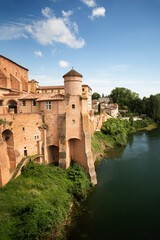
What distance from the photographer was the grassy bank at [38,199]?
29.9 ft

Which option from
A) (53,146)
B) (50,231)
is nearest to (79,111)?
(53,146)

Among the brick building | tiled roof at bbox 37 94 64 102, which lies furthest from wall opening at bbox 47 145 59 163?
tiled roof at bbox 37 94 64 102

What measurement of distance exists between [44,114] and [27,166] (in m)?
5.67

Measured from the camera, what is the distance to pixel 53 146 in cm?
1717

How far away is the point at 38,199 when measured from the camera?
34.4 feet

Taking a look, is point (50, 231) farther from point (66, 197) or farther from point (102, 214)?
point (102, 214)

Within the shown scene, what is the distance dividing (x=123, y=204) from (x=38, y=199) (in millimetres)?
7974

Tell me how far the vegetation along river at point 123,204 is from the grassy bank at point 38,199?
1633 mm

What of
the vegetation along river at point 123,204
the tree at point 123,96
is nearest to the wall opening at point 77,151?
the vegetation along river at point 123,204

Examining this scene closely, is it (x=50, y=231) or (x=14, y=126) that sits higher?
(x=14, y=126)

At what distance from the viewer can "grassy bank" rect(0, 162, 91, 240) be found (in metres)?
9.12

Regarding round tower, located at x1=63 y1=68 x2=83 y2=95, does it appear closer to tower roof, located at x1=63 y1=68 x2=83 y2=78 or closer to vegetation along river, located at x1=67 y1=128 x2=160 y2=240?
tower roof, located at x1=63 y1=68 x2=83 y2=78

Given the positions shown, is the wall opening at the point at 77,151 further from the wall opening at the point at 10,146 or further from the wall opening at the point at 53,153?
the wall opening at the point at 10,146

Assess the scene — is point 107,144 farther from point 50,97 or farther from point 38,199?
point 38,199
